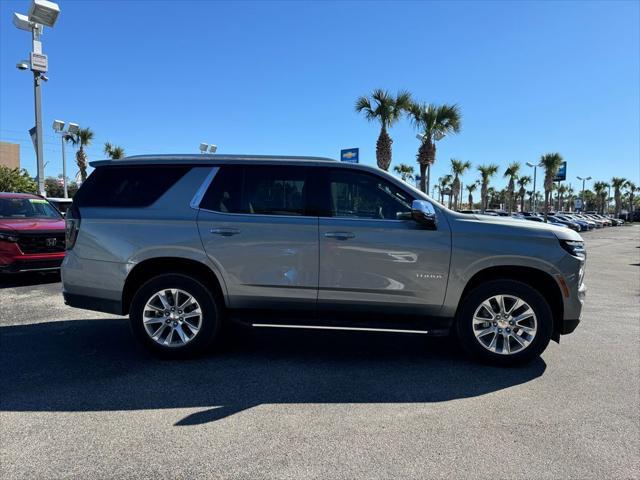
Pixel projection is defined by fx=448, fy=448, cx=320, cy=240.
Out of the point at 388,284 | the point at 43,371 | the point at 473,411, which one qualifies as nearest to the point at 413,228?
the point at 388,284

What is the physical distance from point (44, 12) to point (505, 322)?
16.2m

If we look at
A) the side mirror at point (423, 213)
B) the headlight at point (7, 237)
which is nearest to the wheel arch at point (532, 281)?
the side mirror at point (423, 213)

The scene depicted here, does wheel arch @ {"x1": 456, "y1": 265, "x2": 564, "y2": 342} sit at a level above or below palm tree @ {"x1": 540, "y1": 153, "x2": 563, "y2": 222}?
below

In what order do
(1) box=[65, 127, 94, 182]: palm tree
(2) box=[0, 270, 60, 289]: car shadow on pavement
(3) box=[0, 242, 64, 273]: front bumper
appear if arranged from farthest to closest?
(1) box=[65, 127, 94, 182]: palm tree → (2) box=[0, 270, 60, 289]: car shadow on pavement → (3) box=[0, 242, 64, 273]: front bumper

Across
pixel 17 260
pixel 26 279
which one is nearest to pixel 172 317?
pixel 17 260

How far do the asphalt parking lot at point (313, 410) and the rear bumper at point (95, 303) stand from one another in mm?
510

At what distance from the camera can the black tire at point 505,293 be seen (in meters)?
4.30

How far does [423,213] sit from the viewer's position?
412cm

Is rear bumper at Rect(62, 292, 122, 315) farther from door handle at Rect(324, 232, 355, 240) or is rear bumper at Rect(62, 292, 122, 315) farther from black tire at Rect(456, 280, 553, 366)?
black tire at Rect(456, 280, 553, 366)

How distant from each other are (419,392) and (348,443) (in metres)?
1.07

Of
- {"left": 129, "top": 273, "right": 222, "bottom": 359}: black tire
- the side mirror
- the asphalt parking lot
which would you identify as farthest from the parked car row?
{"left": 129, "top": 273, "right": 222, "bottom": 359}: black tire

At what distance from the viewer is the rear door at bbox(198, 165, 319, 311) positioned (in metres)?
4.35

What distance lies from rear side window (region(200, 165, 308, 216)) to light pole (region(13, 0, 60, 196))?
13386mm

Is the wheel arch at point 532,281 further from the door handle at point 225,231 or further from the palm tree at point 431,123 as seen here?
the palm tree at point 431,123
